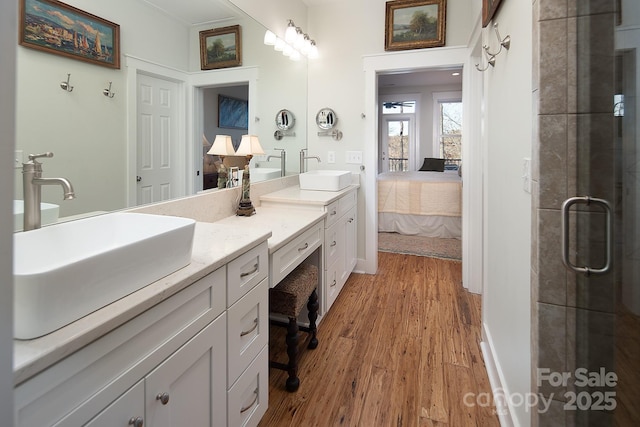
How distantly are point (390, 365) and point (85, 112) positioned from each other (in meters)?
1.89

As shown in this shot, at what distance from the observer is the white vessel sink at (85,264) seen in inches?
24.2

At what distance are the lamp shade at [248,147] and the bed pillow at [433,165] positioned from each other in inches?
256

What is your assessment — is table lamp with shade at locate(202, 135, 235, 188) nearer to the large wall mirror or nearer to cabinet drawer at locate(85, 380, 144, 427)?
the large wall mirror

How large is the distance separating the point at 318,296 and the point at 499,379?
114 centimetres

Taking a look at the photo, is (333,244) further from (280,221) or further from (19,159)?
(19,159)

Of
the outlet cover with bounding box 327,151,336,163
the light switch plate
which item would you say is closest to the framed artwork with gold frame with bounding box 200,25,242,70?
the light switch plate

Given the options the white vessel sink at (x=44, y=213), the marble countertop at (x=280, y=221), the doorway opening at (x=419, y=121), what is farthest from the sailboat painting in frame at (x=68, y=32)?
the doorway opening at (x=419, y=121)

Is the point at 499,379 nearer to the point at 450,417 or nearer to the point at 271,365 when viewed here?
the point at 450,417

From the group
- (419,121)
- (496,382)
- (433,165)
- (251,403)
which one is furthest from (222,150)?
(419,121)

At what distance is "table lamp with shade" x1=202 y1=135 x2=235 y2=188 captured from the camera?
1981 millimetres

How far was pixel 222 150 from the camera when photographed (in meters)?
2.04

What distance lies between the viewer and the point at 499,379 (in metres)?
1.67

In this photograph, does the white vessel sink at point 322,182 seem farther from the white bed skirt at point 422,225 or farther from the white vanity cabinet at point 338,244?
the white bed skirt at point 422,225

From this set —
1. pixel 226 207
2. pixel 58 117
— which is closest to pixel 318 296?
pixel 226 207
